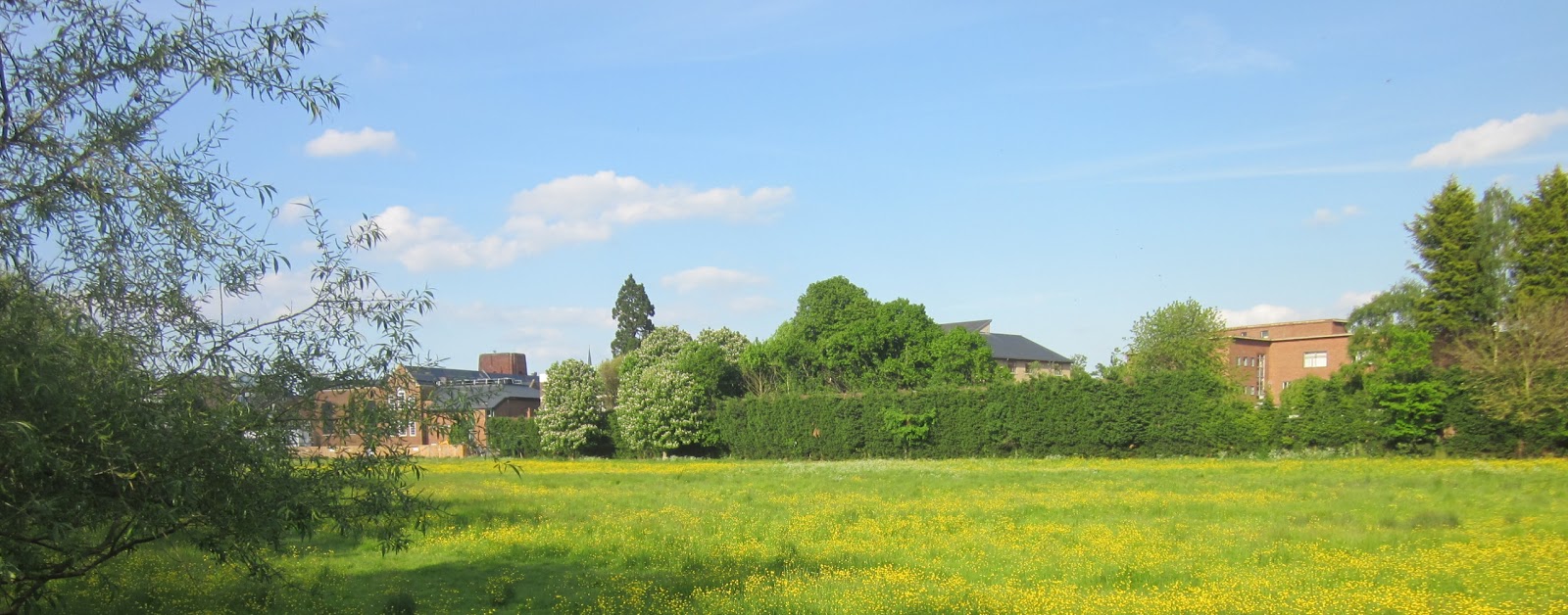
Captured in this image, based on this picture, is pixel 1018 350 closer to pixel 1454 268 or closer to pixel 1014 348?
pixel 1014 348

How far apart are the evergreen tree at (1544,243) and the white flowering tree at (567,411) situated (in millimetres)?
55867

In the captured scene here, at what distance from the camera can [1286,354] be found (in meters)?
100

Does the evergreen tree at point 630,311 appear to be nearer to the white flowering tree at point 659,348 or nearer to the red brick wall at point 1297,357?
the white flowering tree at point 659,348

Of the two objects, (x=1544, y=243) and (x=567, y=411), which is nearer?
(x=1544, y=243)

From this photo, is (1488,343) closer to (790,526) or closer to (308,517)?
(790,526)

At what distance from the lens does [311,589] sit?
15438 mm

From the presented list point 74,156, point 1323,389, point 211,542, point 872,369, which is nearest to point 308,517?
point 211,542

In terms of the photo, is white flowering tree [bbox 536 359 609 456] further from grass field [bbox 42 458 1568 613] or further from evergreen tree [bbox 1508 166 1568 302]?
evergreen tree [bbox 1508 166 1568 302]

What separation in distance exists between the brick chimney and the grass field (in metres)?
81.6

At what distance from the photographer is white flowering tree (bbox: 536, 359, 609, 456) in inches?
2704

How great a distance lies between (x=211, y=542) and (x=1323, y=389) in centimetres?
4814

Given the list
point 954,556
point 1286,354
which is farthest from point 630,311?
point 954,556

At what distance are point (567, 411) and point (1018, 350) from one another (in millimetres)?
59059

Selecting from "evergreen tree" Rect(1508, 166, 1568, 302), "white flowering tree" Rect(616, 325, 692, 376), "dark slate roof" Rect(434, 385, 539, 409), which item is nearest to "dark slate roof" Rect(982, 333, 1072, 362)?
"white flowering tree" Rect(616, 325, 692, 376)
